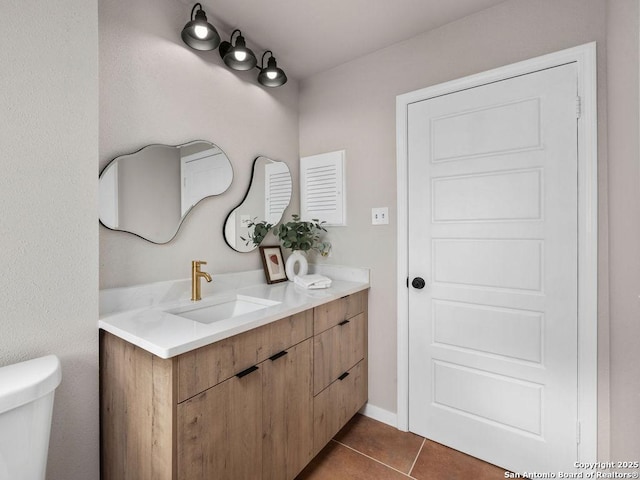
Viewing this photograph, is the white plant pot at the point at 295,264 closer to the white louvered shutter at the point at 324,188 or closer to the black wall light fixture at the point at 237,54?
the white louvered shutter at the point at 324,188

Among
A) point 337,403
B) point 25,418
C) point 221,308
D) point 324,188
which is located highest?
point 324,188

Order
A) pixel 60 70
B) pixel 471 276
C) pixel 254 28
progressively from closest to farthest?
pixel 60 70, pixel 471 276, pixel 254 28

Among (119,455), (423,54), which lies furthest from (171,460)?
(423,54)

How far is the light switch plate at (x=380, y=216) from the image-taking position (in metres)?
1.91

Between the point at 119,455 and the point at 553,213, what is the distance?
209cm

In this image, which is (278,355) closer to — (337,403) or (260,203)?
(337,403)

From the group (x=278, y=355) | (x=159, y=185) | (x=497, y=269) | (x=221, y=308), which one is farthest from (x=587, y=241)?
(x=159, y=185)

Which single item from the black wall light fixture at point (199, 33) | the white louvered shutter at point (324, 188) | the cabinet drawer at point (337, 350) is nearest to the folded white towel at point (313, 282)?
the cabinet drawer at point (337, 350)

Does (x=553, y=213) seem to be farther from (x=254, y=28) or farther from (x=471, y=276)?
(x=254, y=28)

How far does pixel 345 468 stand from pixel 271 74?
230 centimetres

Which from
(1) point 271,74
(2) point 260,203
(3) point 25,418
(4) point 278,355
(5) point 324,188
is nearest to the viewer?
(3) point 25,418

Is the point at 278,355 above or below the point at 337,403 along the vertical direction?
above

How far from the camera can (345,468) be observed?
1.55 metres

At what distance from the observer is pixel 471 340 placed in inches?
64.6
